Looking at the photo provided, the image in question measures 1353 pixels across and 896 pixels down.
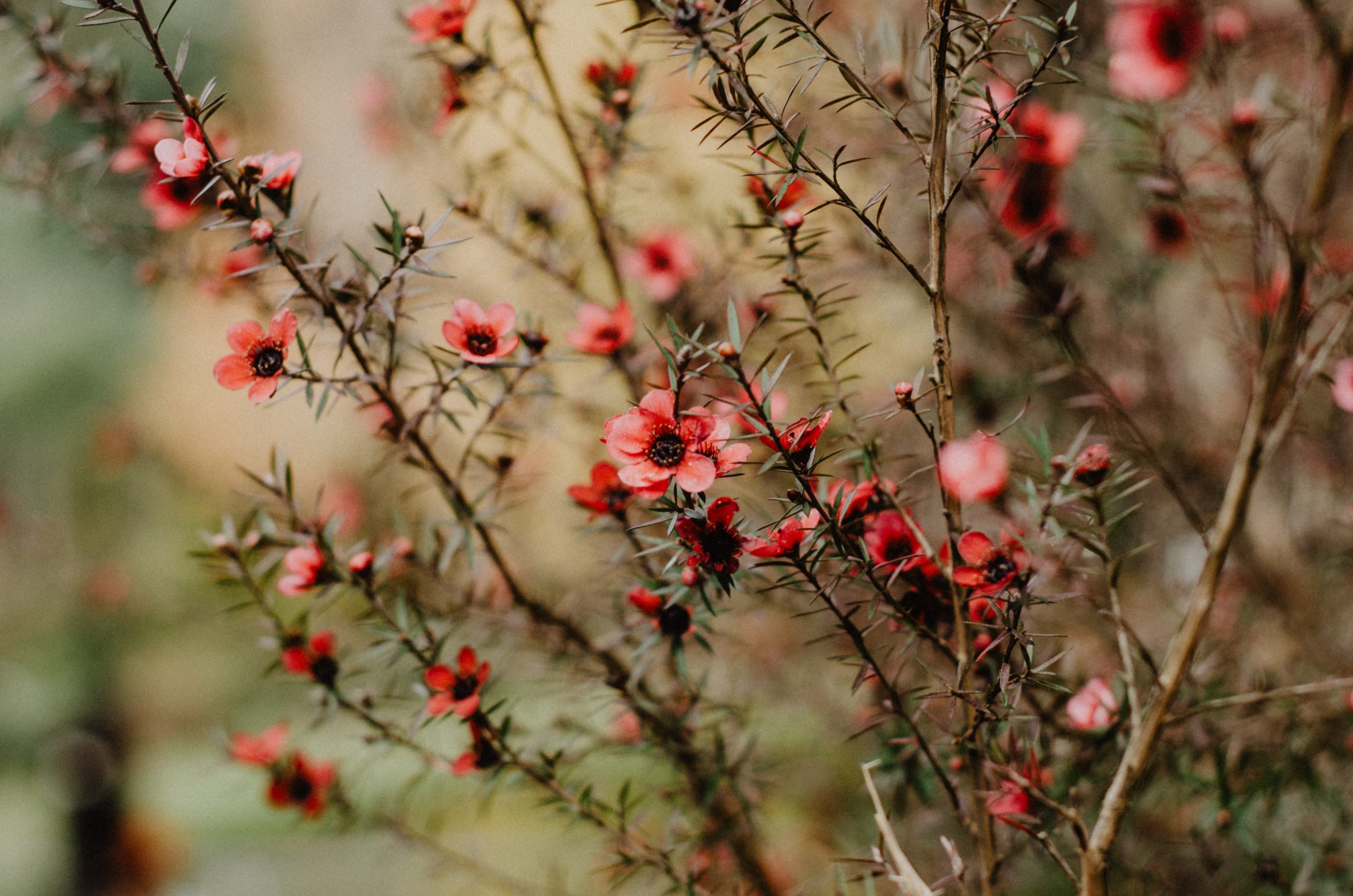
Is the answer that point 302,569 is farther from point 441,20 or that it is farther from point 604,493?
point 441,20

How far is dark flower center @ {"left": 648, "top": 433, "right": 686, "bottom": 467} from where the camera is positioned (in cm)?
44

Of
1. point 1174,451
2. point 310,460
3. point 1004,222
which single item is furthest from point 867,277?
point 310,460

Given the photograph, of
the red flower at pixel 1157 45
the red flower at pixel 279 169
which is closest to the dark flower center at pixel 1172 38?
the red flower at pixel 1157 45

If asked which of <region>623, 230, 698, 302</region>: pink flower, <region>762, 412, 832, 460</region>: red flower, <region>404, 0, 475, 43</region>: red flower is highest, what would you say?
<region>404, 0, 475, 43</region>: red flower

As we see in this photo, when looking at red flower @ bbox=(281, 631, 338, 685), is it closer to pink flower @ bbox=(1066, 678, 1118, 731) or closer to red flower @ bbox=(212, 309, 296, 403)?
red flower @ bbox=(212, 309, 296, 403)

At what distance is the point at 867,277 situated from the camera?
1135 millimetres

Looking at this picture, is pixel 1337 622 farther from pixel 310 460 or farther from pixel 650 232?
pixel 310 460

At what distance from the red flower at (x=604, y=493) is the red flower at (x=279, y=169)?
0.28m

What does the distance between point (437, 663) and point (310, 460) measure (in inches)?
94.4

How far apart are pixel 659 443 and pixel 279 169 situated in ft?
1.05

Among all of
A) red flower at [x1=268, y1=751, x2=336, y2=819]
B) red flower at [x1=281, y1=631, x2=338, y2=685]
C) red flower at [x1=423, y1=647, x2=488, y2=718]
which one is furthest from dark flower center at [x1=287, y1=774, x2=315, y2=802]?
red flower at [x1=423, y1=647, x2=488, y2=718]

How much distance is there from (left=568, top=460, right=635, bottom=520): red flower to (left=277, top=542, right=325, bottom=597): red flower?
194mm

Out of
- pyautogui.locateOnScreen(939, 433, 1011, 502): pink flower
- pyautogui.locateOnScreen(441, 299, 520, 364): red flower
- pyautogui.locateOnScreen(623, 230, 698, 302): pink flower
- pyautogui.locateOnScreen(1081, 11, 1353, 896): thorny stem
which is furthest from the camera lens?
pyautogui.locateOnScreen(623, 230, 698, 302): pink flower

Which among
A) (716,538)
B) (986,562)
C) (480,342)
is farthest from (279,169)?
(986,562)
